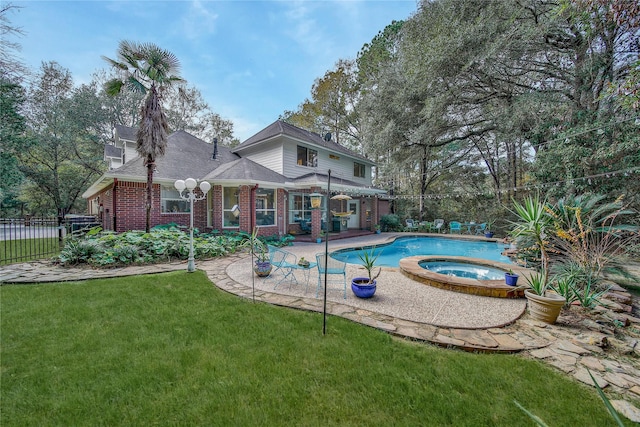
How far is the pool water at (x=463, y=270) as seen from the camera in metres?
7.18

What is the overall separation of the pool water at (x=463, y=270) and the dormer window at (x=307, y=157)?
8.95m

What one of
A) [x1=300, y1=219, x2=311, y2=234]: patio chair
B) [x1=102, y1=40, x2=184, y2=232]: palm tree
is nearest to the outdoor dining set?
[x1=102, y1=40, x2=184, y2=232]: palm tree

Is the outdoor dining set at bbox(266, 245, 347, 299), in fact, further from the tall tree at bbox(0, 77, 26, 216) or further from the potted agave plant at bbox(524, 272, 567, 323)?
the tall tree at bbox(0, 77, 26, 216)

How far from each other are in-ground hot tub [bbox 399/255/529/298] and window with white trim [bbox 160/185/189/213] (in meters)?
9.55

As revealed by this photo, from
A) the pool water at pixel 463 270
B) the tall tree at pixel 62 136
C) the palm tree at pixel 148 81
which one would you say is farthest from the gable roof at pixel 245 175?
the tall tree at pixel 62 136

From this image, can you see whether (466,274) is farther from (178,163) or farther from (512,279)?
(178,163)

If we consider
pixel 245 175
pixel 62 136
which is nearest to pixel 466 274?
pixel 245 175

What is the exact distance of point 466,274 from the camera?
24.6 feet

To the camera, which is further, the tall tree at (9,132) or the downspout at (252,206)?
the downspout at (252,206)

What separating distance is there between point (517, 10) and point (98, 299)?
47.3 feet

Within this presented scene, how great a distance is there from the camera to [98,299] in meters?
4.40

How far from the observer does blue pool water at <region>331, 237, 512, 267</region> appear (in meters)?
10.1

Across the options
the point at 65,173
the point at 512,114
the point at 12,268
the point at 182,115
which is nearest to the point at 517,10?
the point at 512,114

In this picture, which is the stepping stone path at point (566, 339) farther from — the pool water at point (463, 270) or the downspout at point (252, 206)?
the downspout at point (252, 206)
